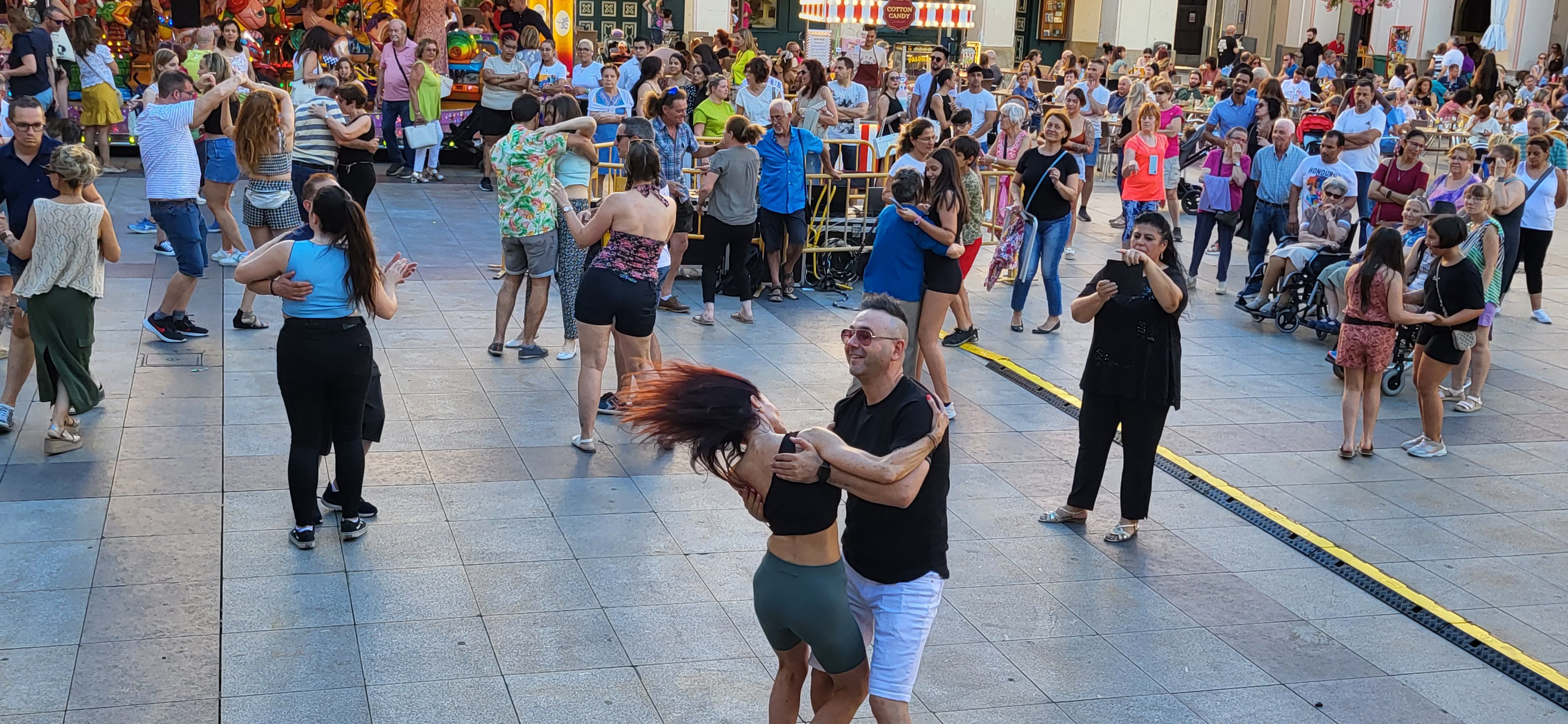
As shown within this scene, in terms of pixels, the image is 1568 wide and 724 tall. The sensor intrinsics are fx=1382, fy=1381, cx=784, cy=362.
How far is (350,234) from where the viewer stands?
19.1 ft

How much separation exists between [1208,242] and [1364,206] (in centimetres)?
173

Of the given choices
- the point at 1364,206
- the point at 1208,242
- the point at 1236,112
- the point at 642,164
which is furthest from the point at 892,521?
the point at 1236,112

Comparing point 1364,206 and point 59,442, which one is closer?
point 59,442

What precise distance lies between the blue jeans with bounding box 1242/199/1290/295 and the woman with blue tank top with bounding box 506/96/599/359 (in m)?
6.09

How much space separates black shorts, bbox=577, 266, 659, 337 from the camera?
7414 mm

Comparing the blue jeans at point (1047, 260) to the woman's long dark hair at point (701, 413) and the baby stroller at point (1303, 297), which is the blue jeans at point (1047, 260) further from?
the woman's long dark hair at point (701, 413)

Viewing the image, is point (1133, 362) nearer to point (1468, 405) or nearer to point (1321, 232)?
point (1468, 405)

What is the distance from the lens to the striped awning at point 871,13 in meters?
20.1

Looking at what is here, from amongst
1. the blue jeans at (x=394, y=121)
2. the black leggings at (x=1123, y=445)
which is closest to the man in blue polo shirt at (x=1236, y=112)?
the blue jeans at (x=394, y=121)

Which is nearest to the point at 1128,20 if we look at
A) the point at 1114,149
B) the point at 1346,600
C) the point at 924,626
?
the point at 1114,149

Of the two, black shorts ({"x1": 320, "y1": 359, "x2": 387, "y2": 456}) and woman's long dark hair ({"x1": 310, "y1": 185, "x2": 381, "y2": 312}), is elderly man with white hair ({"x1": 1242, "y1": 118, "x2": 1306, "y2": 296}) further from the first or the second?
woman's long dark hair ({"x1": 310, "y1": 185, "x2": 381, "y2": 312})

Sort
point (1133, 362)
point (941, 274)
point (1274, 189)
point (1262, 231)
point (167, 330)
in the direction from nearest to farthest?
point (1133, 362) → point (941, 274) → point (167, 330) → point (1274, 189) → point (1262, 231)

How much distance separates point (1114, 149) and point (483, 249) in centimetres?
1222

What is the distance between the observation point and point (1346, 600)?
20.3 feet
